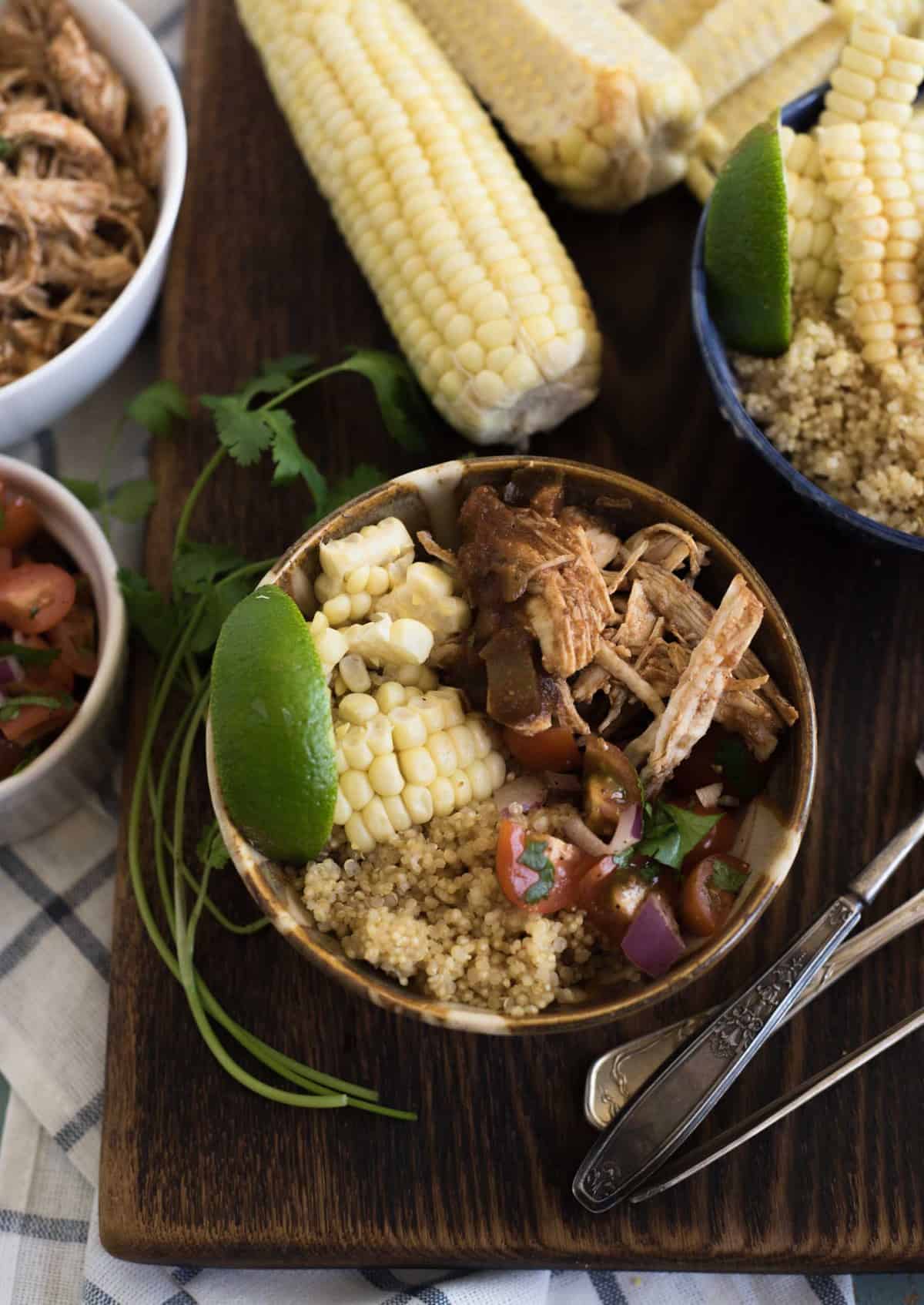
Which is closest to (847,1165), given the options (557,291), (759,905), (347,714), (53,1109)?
(759,905)

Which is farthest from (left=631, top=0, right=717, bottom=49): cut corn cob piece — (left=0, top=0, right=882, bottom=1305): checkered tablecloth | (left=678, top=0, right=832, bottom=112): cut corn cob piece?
(left=0, top=0, right=882, bottom=1305): checkered tablecloth

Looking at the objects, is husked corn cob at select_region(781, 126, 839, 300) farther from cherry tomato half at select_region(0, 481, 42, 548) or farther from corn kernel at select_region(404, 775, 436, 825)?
cherry tomato half at select_region(0, 481, 42, 548)

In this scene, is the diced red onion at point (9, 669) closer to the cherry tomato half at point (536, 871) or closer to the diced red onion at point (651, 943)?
the cherry tomato half at point (536, 871)

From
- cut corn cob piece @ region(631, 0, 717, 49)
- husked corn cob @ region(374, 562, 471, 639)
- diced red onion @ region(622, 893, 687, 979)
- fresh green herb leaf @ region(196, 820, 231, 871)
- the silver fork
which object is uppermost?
cut corn cob piece @ region(631, 0, 717, 49)

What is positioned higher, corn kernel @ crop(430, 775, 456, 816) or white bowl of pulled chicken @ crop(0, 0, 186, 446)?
white bowl of pulled chicken @ crop(0, 0, 186, 446)

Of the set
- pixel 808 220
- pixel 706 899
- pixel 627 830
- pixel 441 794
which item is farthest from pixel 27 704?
pixel 808 220

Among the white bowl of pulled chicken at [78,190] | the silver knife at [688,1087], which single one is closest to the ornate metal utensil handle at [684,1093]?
the silver knife at [688,1087]

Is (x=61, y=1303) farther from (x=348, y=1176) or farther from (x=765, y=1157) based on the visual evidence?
(x=765, y=1157)
